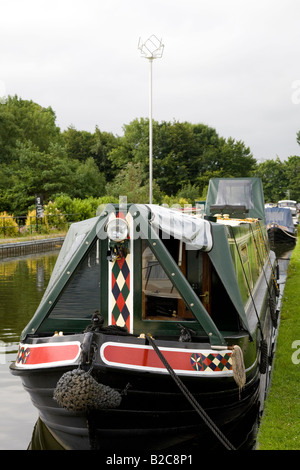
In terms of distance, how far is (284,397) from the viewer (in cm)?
663

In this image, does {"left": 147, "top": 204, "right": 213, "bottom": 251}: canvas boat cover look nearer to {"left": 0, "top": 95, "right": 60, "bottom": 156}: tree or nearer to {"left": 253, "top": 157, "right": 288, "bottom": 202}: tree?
{"left": 0, "top": 95, "right": 60, "bottom": 156}: tree

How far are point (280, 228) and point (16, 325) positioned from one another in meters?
18.4

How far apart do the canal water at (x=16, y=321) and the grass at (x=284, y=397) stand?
2.57m

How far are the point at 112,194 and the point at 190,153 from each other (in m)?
16.7

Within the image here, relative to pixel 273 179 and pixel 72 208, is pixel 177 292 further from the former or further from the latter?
pixel 273 179

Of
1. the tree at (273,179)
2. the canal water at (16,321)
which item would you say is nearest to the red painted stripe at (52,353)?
the canal water at (16,321)

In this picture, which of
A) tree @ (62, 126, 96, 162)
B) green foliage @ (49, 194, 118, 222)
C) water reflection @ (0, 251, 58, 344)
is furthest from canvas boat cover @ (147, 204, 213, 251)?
tree @ (62, 126, 96, 162)

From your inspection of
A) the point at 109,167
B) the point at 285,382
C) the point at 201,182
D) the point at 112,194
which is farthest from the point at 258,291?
the point at 109,167

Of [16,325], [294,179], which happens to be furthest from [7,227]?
[294,179]

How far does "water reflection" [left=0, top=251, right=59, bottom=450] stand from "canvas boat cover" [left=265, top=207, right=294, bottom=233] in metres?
11.8

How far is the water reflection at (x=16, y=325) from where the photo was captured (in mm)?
6629
